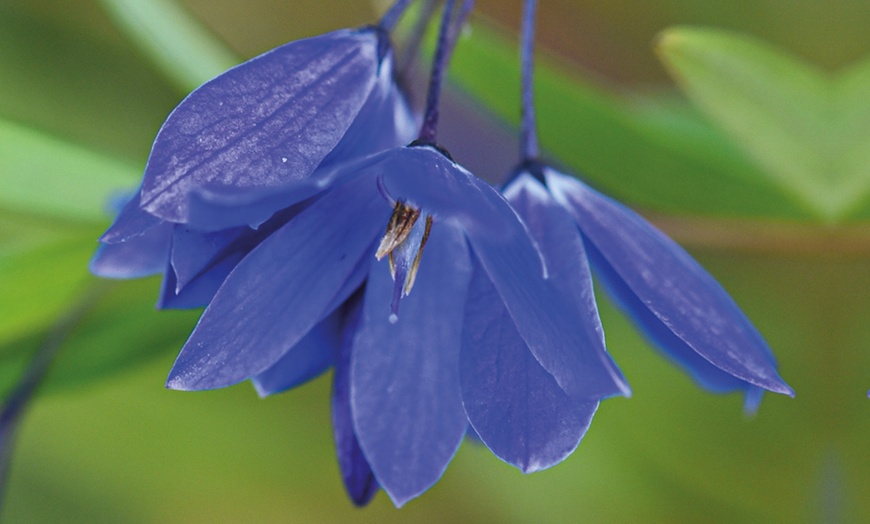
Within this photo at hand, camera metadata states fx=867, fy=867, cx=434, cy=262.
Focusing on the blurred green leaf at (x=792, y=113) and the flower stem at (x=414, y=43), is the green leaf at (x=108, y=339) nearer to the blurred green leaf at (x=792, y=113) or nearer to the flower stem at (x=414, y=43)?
the flower stem at (x=414, y=43)

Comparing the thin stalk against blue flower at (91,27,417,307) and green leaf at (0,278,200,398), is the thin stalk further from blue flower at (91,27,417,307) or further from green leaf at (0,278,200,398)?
blue flower at (91,27,417,307)

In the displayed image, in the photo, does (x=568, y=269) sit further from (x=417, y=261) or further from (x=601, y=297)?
(x=601, y=297)

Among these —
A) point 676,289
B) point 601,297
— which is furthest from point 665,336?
point 601,297

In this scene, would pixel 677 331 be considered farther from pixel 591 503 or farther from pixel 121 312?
pixel 591 503

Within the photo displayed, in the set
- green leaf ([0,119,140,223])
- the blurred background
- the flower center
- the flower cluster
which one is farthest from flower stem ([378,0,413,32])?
green leaf ([0,119,140,223])

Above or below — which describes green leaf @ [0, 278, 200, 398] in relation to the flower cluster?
below

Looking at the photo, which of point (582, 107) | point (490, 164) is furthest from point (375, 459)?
point (490, 164)

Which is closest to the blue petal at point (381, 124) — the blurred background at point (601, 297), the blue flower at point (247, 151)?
the blue flower at point (247, 151)
